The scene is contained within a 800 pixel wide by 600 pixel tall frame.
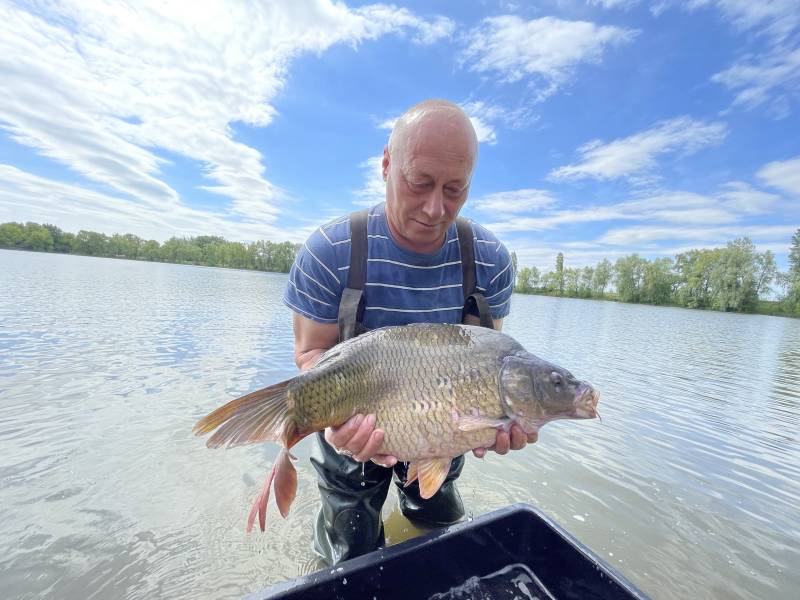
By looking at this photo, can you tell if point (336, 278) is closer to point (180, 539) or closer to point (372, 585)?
point (372, 585)

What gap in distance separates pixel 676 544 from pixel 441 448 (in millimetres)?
3067

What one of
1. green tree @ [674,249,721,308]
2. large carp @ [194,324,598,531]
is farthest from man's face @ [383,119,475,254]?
green tree @ [674,249,721,308]

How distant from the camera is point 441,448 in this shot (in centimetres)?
172

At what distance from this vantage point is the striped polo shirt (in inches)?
88.0

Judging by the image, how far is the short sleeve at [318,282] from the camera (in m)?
2.23

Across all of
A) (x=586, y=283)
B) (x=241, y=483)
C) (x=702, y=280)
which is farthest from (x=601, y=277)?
(x=241, y=483)

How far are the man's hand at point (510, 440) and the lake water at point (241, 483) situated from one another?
172 cm

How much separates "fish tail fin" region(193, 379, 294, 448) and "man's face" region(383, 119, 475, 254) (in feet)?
Result: 3.44

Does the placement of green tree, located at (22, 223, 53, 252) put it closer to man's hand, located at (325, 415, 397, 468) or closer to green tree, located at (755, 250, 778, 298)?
man's hand, located at (325, 415, 397, 468)

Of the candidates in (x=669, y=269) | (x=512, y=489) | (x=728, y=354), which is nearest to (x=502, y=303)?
(x=512, y=489)

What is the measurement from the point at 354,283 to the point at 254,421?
929mm

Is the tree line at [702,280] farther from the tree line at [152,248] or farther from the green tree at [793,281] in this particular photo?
the tree line at [152,248]

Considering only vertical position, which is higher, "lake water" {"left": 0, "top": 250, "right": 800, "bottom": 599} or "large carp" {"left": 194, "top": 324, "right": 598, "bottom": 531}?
"large carp" {"left": 194, "top": 324, "right": 598, "bottom": 531}

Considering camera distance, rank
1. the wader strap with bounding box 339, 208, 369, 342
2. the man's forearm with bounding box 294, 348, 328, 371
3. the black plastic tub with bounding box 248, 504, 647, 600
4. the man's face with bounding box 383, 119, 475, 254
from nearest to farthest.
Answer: the black plastic tub with bounding box 248, 504, 647, 600, the man's face with bounding box 383, 119, 475, 254, the wader strap with bounding box 339, 208, 369, 342, the man's forearm with bounding box 294, 348, 328, 371
